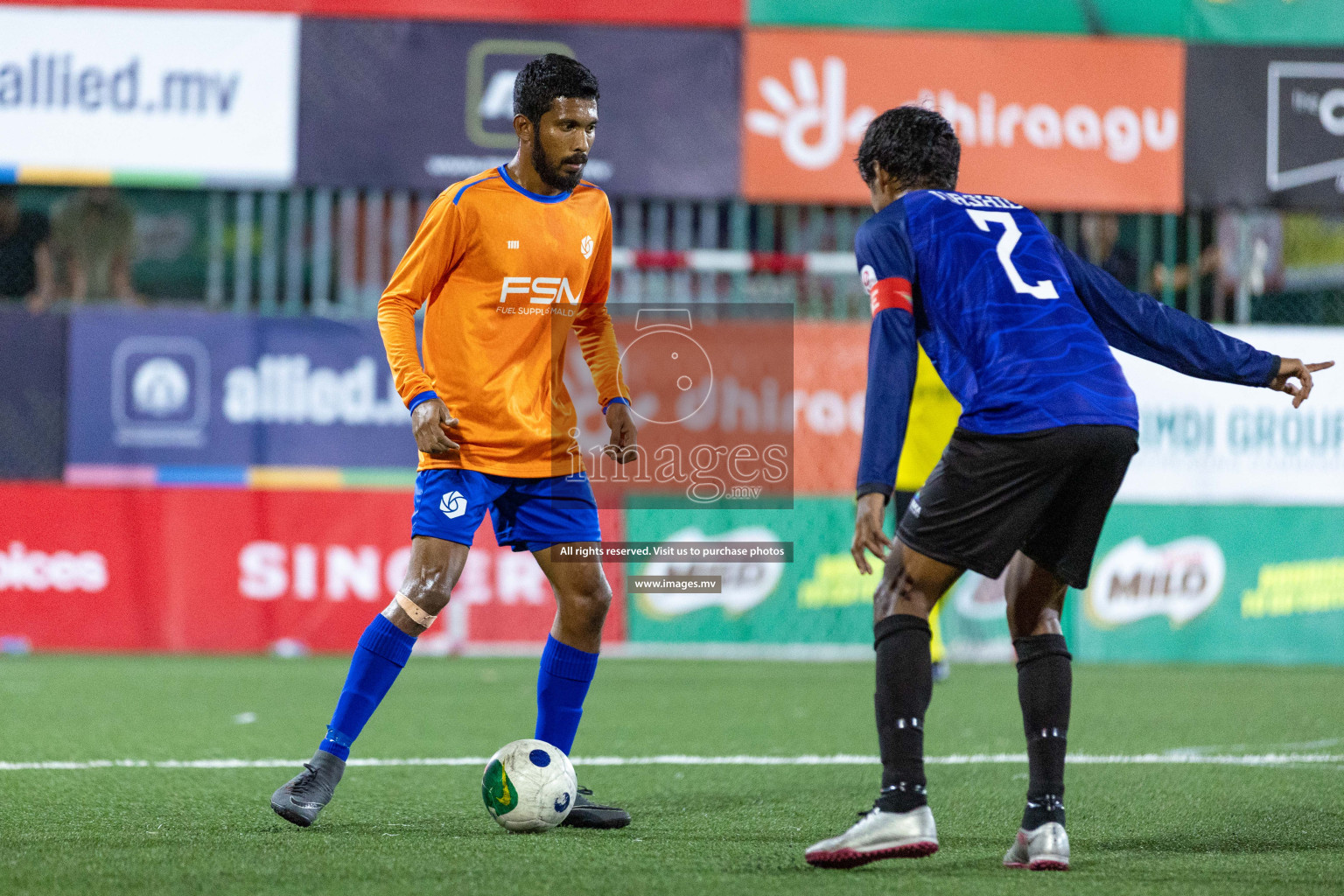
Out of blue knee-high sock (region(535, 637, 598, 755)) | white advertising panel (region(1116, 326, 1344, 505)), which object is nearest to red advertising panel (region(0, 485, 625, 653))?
white advertising panel (region(1116, 326, 1344, 505))

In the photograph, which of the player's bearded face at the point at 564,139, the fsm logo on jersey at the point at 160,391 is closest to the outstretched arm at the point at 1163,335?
the player's bearded face at the point at 564,139

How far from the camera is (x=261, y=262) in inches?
419

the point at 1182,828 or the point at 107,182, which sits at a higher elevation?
the point at 107,182

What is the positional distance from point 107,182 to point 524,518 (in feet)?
22.3

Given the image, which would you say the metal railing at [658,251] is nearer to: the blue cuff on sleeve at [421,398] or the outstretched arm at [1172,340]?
the blue cuff on sleeve at [421,398]

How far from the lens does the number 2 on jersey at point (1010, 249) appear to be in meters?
3.70

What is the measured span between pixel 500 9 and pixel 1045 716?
25.7 ft

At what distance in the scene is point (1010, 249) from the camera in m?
3.72

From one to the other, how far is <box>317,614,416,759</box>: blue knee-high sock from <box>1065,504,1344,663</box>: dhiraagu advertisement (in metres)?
6.65

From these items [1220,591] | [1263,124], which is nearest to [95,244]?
[1220,591]

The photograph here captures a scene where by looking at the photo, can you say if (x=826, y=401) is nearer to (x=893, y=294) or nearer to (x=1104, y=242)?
(x=1104, y=242)

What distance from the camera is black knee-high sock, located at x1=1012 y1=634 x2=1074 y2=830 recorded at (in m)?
3.69

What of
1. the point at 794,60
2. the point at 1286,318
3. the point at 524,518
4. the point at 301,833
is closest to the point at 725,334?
the point at 794,60

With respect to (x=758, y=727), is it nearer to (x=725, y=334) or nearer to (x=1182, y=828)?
(x=1182, y=828)
